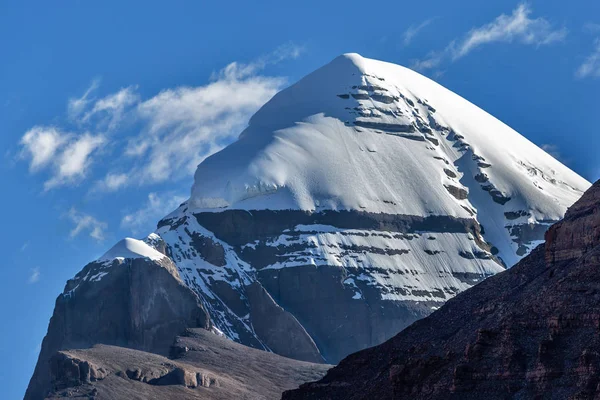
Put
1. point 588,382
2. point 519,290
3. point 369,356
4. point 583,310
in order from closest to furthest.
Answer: point 588,382, point 583,310, point 519,290, point 369,356

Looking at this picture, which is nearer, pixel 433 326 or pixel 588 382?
pixel 588 382

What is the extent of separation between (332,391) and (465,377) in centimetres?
2124

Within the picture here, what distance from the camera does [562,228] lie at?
13050 cm

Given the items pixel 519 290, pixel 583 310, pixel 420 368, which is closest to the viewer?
pixel 583 310

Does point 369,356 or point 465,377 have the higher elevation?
point 369,356

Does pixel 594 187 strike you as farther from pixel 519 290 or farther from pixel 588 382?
pixel 588 382

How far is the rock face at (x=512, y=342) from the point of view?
110m

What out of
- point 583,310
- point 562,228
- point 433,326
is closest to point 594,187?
point 562,228

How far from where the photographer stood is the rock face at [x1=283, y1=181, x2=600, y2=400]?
110m

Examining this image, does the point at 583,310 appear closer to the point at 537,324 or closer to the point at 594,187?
the point at 537,324

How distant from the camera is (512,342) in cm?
11406

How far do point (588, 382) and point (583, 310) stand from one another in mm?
8025

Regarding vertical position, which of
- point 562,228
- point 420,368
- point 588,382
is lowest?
point 588,382

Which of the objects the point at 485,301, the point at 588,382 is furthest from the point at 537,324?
the point at 485,301
